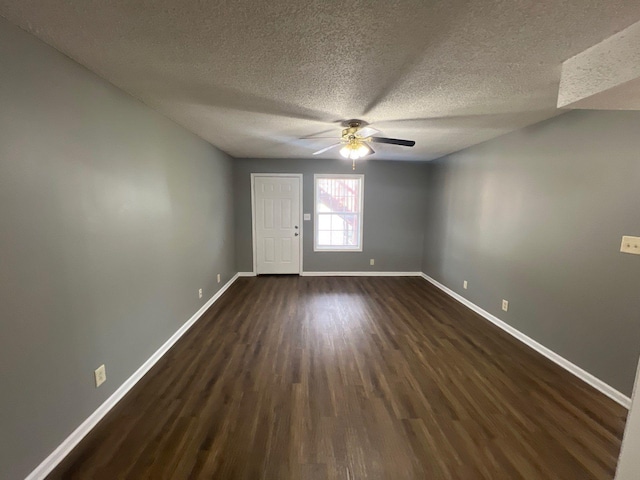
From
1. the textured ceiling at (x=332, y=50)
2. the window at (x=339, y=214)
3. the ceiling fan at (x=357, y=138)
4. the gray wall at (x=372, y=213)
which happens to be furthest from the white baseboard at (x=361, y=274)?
the textured ceiling at (x=332, y=50)

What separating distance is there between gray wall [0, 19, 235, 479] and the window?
10.1 ft

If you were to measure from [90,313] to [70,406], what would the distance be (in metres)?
0.52

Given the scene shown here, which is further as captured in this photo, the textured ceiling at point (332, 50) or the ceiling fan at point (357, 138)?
the ceiling fan at point (357, 138)

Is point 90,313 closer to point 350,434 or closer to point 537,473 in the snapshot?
point 350,434

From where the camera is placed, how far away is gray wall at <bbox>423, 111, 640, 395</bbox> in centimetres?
193

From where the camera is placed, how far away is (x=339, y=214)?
5.30 m

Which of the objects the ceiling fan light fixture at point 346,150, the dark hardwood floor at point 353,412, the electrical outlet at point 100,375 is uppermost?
the ceiling fan light fixture at point 346,150

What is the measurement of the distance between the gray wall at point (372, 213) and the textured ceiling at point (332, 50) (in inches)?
100

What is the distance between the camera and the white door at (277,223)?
505 cm

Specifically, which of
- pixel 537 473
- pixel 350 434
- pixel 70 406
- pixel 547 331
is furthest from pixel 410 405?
pixel 70 406

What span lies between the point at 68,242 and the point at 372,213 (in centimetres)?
453

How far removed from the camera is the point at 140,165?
2.18 meters

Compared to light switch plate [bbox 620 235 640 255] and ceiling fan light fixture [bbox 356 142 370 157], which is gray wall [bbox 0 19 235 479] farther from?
light switch plate [bbox 620 235 640 255]

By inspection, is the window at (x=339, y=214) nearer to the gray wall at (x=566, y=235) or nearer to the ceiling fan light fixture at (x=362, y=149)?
the gray wall at (x=566, y=235)
